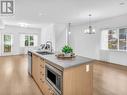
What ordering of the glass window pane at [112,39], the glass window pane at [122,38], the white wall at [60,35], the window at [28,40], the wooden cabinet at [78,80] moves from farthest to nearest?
the window at [28,40] → the white wall at [60,35] → the glass window pane at [112,39] → the glass window pane at [122,38] → the wooden cabinet at [78,80]

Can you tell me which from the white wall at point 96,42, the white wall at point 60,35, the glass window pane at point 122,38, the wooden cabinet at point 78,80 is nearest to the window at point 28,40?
the white wall at point 60,35

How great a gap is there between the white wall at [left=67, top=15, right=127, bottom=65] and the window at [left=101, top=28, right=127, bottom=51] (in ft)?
0.85

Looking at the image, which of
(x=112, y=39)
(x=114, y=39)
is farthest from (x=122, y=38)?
(x=112, y=39)

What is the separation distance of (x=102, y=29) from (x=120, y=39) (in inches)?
53.0

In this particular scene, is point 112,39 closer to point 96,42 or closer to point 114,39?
point 114,39

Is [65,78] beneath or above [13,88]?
above

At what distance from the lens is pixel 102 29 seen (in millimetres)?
7426

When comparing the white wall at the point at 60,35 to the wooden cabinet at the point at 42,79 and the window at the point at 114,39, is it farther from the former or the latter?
the wooden cabinet at the point at 42,79

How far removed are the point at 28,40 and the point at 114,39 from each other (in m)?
7.80

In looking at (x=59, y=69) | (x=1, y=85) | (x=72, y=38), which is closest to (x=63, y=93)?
(x=59, y=69)

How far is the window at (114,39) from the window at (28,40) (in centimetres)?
687

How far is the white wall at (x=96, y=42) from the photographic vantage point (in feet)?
20.5

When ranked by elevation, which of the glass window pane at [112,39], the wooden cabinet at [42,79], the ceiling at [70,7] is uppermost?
the ceiling at [70,7]

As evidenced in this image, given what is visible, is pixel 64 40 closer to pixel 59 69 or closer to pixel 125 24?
pixel 125 24
